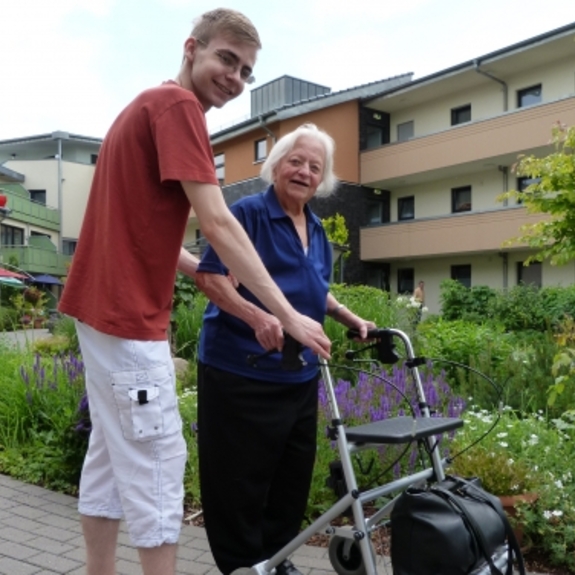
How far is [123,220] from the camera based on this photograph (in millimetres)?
2117

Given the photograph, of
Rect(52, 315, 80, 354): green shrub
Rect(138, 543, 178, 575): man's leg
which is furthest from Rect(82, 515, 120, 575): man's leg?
Rect(52, 315, 80, 354): green shrub

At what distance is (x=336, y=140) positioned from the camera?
29281 mm

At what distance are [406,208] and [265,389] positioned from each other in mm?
28976

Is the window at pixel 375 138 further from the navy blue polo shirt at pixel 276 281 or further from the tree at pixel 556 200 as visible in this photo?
the navy blue polo shirt at pixel 276 281

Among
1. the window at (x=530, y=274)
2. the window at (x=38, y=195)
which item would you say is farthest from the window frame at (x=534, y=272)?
the window at (x=38, y=195)

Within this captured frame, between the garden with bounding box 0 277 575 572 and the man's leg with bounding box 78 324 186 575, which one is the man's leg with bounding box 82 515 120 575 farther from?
the garden with bounding box 0 277 575 572

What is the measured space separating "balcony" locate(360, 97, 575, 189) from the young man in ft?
74.9

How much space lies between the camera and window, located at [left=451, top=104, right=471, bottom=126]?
92.6 ft

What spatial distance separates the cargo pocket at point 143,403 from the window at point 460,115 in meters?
28.1

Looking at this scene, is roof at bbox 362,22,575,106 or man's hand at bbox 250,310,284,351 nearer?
man's hand at bbox 250,310,284,351

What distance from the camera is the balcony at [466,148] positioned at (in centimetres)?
2411

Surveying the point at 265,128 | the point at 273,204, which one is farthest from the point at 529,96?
the point at 273,204

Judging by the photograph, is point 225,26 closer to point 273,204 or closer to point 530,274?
point 273,204

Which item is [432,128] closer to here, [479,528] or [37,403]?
[37,403]
